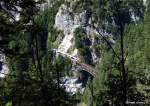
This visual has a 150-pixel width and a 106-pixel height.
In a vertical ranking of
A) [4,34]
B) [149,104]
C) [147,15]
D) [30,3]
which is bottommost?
[149,104]

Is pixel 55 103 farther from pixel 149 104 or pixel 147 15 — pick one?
pixel 147 15

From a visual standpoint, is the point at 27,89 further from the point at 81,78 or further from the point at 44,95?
the point at 81,78

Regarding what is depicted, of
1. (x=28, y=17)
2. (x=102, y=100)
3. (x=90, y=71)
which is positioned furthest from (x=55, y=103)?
(x=90, y=71)

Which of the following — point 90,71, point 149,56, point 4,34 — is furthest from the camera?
point 90,71

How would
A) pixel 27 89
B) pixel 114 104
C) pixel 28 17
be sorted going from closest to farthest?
pixel 28 17, pixel 114 104, pixel 27 89

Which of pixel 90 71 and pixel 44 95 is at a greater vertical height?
pixel 90 71

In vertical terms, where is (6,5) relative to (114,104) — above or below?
above

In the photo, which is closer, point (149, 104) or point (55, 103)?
point (149, 104)

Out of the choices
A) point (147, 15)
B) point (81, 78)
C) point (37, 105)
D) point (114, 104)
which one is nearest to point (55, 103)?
point (37, 105)

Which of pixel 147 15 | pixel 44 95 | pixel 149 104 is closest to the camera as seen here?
pixel 149 104
